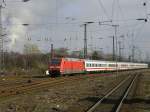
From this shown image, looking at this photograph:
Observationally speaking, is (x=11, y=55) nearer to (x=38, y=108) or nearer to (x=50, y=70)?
(x=50, y=70)

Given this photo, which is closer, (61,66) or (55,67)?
(55,67)

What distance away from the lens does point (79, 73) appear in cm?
6719

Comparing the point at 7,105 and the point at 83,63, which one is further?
the point at 83,63

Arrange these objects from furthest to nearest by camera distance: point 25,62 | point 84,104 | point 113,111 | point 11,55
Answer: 1. point 11,55
2. point 25,62
3. point 84,104
4. point 113,111

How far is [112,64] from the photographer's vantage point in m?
95.7

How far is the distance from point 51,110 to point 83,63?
5048 centimetres

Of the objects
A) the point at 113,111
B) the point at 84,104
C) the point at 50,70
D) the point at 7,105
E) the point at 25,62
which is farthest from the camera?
the point at 25,62

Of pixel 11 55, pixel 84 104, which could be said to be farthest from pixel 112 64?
pixel 84 104

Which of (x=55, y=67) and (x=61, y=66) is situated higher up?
(x=61, y=66)

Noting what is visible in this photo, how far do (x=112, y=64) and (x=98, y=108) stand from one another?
78.7 m

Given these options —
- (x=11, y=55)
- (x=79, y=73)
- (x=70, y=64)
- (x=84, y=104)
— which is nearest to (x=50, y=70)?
(x=70, y=64)

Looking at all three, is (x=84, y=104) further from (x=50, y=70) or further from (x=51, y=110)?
(x=50, y=70)

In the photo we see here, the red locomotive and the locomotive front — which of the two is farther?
the red locomotive

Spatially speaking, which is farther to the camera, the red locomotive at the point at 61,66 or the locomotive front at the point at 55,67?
the red locomotive at the point at 61,66
